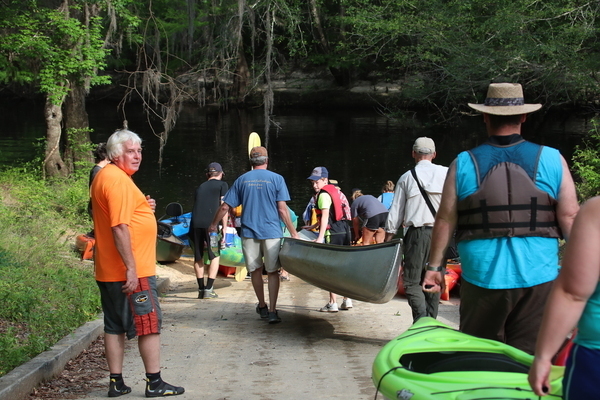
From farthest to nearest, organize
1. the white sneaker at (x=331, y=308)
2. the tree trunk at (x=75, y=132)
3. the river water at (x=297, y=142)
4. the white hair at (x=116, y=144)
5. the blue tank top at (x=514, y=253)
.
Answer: the river water at (x=297, y=142)
the tree trunk at (x=75, y=132)
the white sneaker at (x=331, y=308)
the white hair at (x=116, y=144)
the blue tank top at (x=514, y=253)

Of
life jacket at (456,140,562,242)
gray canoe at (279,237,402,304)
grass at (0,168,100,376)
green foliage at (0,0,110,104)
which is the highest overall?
green foliage at (0,0,110,104)

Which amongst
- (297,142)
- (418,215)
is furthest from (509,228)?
(297,142)

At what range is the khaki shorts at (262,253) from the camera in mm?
7047

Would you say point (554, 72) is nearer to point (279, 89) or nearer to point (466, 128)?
point (466, 128)

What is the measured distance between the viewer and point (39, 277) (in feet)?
25.8

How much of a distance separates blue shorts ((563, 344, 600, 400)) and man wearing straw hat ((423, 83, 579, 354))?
1.20 m

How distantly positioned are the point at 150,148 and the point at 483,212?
1136 inches

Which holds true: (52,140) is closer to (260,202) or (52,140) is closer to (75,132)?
(75,132)

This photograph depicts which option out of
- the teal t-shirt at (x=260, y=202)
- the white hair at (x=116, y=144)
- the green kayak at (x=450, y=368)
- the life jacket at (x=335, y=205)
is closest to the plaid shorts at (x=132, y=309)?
the white hair at (x=116, y=144)

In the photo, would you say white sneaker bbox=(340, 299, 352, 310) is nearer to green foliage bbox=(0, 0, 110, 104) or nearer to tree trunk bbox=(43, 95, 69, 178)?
green foliage bbox=(0, 0, 110, 104)

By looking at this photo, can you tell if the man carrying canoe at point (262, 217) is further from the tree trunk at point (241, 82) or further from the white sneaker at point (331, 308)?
the tree trunk at point (241, 82)

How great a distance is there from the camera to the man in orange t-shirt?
4.36 meters

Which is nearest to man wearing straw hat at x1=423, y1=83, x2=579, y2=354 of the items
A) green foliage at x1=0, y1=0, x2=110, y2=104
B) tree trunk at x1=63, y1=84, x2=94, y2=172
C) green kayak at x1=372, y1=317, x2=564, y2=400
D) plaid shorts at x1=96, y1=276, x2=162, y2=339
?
green kayak at x1=372, y1=317, x2=564, y2=400

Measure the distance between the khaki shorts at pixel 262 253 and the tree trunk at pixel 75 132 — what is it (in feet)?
38.2
